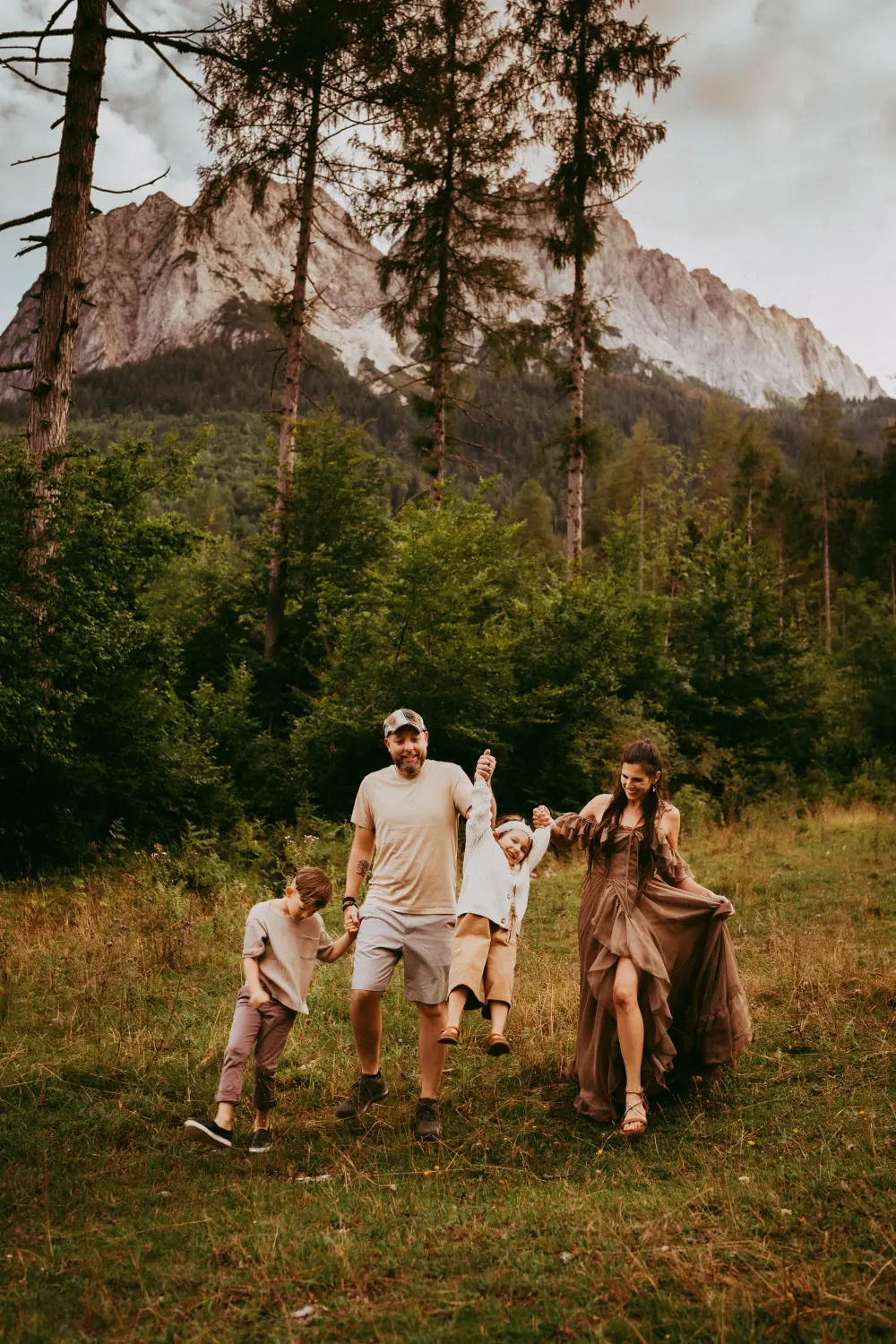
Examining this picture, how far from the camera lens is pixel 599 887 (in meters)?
5.34

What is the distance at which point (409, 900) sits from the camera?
5062mm

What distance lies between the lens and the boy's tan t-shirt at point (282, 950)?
193 inches

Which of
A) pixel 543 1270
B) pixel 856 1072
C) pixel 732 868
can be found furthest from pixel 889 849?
pixel 543 1270

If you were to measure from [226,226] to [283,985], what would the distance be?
17263 mm

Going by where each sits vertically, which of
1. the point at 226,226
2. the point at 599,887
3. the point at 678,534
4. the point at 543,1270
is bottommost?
the point at 543,1270

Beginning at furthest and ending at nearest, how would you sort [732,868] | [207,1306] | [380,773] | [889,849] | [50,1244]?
1. [889,849]
2. [732,868]
3. [380,773]
4. [50,1244]
5. [207,1306]

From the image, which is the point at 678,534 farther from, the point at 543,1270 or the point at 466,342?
the point at 543,1270

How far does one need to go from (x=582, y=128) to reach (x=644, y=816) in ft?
61.1

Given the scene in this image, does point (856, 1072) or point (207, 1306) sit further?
point (856, 1072)

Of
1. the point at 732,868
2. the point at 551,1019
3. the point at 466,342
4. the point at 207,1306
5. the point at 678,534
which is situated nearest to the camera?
the point at 207,1306

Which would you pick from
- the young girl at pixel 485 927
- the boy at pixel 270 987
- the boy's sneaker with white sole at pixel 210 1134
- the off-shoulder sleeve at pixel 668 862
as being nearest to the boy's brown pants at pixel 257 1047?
the boy at pixel 270 987

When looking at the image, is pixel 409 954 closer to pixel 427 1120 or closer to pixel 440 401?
pixel 427 1120

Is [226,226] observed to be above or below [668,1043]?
above

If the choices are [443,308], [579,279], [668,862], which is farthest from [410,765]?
[579,279]
